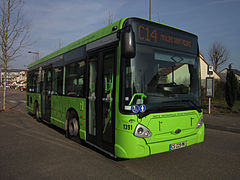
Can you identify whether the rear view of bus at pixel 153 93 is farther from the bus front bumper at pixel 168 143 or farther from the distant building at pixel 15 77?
the distant building at pixel 15 77

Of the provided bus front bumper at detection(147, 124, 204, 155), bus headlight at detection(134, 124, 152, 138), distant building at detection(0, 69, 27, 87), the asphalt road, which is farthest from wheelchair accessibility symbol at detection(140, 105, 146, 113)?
distant building at detection(0, 69, 27, 87)

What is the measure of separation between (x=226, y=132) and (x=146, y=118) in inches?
236

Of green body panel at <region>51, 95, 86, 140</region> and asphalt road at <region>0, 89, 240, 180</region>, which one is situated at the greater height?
green body panel at <region>51, 95, 86, 140</region>

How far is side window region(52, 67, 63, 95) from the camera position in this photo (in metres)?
7.40

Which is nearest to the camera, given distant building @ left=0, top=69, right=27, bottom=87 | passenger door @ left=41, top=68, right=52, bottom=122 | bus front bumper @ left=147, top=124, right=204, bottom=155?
bus front bumper @ left=147, top=124, right=204, bottom=155

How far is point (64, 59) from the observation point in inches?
286

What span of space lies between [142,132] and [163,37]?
2.10m

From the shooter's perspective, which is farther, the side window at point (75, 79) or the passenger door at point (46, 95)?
the passenger door at point (46, 95)

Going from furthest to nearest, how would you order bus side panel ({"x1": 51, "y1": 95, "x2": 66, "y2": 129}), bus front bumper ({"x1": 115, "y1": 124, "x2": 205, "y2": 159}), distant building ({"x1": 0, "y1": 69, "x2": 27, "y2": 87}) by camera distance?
1. distant building ({"x1": 0, "y1": 69, "x2": 27, "y2": 87})
2. bus side panel ({"x1": 51, "y1": 95, "x2": 66, "y2": 129})
3. bus front bumper ({"x1": 115, "y1": 124, "x2": 205, "y2": 159})

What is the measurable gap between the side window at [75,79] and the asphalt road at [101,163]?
156cm

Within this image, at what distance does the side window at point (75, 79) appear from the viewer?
5.91 m

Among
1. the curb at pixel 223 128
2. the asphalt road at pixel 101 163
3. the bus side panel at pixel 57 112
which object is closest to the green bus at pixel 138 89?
the asphalt road at pixel 101 163

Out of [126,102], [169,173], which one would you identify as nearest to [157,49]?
[126,102]

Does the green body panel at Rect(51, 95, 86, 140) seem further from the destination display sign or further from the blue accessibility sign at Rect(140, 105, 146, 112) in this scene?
the destination display sign
